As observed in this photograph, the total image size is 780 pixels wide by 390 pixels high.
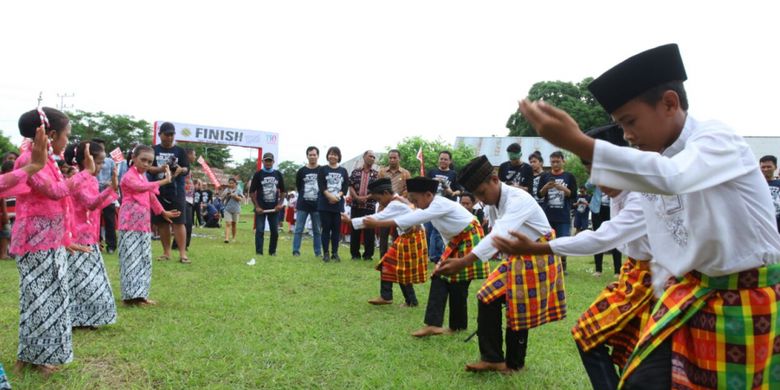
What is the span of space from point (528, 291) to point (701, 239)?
6.69 ft

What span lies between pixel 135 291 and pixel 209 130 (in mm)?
13661

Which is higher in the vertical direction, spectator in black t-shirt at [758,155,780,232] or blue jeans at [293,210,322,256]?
spectator in black t-shirt at [758,155,780,232]

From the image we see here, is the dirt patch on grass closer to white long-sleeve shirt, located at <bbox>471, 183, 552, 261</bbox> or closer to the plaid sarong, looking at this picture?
white long-sleeve shirt, located at <bbox>471, 183, 552, 261</bbox>

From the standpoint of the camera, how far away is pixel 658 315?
2.19 metres

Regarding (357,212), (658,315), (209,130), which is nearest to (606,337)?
(658,315)

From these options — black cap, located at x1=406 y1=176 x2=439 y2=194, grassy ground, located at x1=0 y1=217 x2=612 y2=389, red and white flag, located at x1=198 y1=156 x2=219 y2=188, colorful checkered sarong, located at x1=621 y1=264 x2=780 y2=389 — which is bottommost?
grassy ground, located at x1=0 y1=217 x2=612 y2=389

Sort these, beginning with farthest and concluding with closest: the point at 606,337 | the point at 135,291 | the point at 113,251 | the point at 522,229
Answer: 1. the point at 113,251
2. the point at 135,291
3. the point at 522,229
4. the point at 606,337

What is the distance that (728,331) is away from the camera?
197 cm

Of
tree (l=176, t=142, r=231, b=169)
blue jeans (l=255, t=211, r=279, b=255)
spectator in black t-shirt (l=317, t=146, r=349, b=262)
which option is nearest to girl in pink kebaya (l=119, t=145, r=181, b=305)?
spectator in black t-shirt (l=317, t=146, r=349, b=262)

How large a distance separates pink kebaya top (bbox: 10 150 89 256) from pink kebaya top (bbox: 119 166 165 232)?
209 cm

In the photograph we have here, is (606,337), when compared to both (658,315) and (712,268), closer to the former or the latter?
(658,315)

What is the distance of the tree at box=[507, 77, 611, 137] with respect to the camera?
43562 mm

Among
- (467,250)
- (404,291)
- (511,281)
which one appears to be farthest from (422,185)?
(511,281)

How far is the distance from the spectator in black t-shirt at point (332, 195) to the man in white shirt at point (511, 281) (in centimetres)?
629
